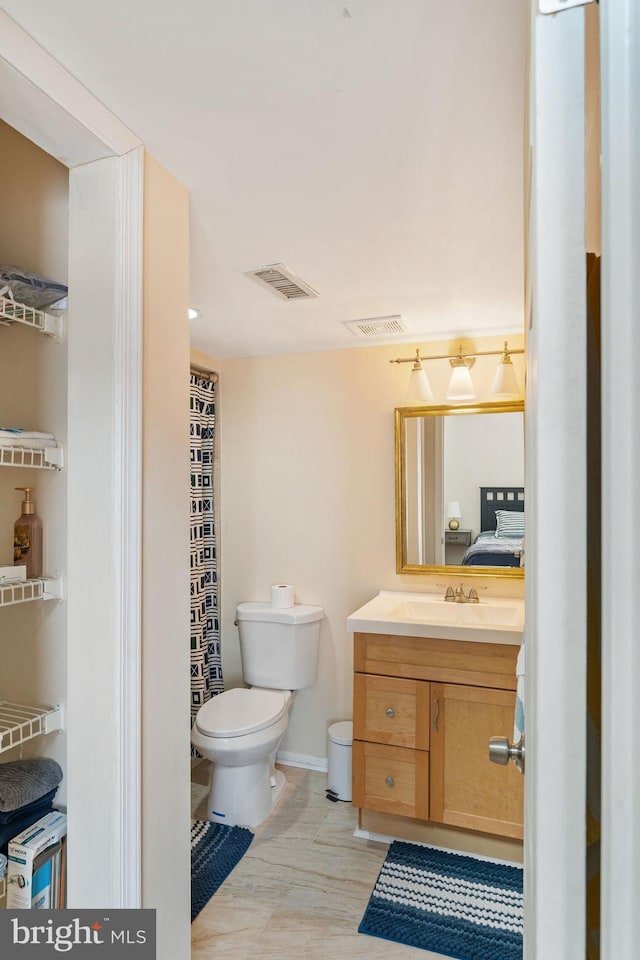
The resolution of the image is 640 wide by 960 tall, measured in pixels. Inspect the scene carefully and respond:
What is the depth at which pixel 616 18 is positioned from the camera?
13.6 inches

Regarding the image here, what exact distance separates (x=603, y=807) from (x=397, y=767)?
7.09 feet

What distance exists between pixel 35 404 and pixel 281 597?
1793mm

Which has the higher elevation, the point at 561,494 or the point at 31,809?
the point at 561,494

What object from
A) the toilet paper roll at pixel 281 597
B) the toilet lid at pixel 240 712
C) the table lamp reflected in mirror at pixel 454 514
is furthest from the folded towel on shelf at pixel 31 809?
the table lamp reflected in mirror at pixel 454 514

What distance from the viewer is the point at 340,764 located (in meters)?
2.63

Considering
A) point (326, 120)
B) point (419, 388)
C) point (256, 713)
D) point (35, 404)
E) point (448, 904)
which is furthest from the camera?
point (419, 388)

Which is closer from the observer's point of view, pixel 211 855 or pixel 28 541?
pixel 28 541

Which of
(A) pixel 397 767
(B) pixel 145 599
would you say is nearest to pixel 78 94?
(B) pixel 145 599

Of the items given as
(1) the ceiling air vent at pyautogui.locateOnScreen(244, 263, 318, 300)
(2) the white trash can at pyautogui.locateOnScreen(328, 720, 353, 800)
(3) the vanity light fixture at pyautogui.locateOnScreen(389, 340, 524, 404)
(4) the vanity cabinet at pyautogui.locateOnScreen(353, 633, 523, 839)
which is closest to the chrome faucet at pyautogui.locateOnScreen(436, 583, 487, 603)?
(4) the vanity cabinet at pyautogui.locateOnScreen(353, 633, 523, 839)

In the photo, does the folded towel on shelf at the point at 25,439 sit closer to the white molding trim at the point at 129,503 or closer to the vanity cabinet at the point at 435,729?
the white molding trim at the point at 129,503

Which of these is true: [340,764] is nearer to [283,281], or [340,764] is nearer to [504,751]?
[504,751]

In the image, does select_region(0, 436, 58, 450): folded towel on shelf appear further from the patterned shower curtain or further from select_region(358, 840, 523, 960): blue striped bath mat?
select_region(358, 840, 523, 960): blue striped bath mat

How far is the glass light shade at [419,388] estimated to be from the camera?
8.89ft

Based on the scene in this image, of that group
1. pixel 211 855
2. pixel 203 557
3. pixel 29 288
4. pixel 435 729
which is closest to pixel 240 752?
pixel 211 855
